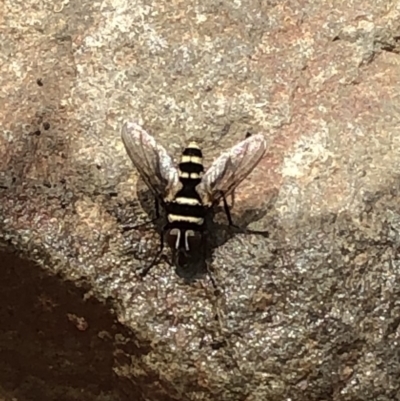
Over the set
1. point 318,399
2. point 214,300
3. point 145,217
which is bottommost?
point 318,399

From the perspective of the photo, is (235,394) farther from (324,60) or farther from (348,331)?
(324,60)

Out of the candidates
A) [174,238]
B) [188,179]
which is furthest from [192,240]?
[188,179]

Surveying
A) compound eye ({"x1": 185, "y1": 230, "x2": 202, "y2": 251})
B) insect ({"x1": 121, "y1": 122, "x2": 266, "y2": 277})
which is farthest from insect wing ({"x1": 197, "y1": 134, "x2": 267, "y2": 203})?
compound eye ({"x1": 185, "y1": 230, "x2": 202, "y2": 251})

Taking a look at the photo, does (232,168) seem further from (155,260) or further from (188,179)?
(155,260)

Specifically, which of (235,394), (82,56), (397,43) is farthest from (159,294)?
(397,43)

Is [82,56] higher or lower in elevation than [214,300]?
higher

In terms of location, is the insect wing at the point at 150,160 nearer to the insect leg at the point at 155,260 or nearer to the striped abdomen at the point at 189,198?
the striped abdomen at the point at 189,198

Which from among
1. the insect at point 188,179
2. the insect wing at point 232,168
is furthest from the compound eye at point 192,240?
the insect wing at point 232,168

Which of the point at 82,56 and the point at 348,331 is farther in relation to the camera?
the point at 82,56
